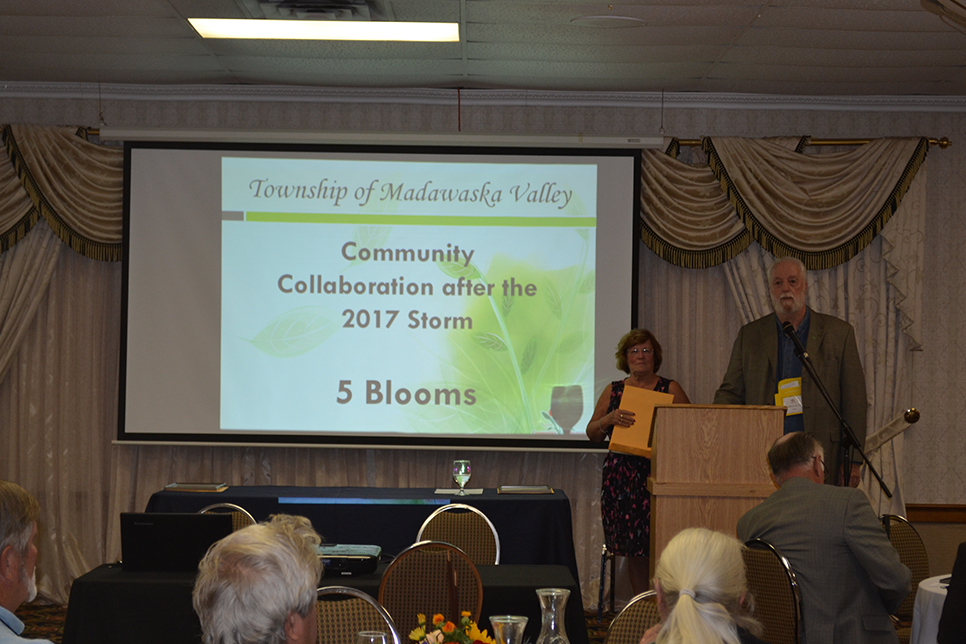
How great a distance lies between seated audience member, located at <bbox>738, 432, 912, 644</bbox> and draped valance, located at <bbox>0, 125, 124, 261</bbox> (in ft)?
15.5

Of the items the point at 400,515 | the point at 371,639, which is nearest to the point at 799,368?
the point at 400,515

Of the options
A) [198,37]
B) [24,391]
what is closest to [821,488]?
[198,37]

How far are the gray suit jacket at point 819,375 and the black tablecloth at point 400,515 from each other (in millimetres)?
1177

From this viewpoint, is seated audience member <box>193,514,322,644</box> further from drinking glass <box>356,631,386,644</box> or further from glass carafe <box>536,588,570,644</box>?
glass carafe <box>536,588,570,644</box>

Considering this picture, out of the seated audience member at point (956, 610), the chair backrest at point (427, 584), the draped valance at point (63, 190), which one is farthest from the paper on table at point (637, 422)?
the draped valance at point (63, 190)

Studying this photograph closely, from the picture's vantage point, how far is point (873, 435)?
232 inches

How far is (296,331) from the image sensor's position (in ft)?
19.6

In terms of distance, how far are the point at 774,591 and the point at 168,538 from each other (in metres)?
2.09

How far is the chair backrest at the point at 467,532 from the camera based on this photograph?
4.06 metres

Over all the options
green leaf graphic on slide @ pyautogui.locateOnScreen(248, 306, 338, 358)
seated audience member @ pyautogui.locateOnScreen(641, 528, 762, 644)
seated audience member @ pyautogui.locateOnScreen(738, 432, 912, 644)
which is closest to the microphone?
seated audience member @ pyautogui.locateOnScreen(738, 432, 912, 644)

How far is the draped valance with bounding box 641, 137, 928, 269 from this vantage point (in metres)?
5.89

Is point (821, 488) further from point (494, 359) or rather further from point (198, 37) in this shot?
point (198, 37)

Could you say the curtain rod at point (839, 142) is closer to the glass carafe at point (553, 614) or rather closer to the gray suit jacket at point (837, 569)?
the gray suit jacket at point (837, 569)

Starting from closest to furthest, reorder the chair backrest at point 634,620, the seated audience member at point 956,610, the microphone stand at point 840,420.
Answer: the seated audience member at point 956,610, the chair backrest at point 634,620, the microphone stand at point 840,420
